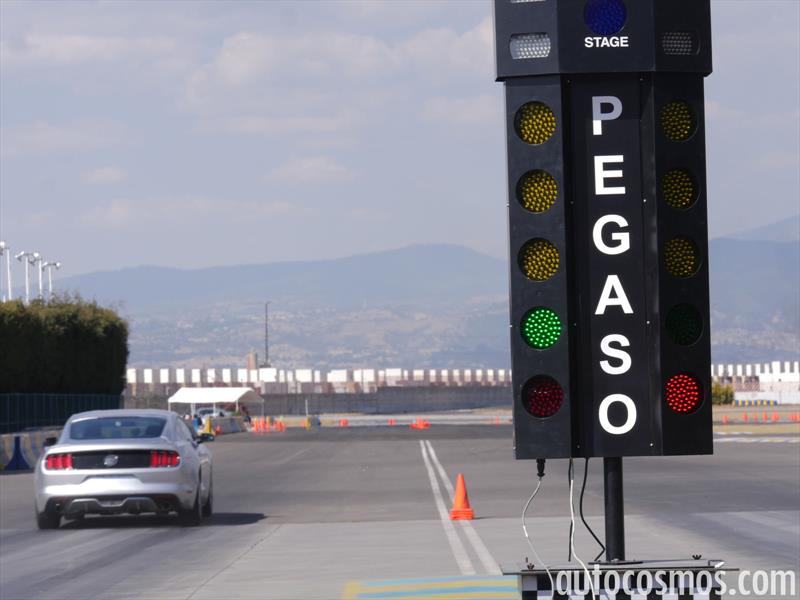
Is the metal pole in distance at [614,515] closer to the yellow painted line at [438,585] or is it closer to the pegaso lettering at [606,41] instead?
the pegaso lettering at [606,41]

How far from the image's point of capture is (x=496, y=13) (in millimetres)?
7090

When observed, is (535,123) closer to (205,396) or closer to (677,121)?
(677,121)

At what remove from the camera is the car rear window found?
21547mm

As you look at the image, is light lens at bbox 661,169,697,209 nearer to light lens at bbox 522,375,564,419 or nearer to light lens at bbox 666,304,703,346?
light lens at bbox 666,304,703,346

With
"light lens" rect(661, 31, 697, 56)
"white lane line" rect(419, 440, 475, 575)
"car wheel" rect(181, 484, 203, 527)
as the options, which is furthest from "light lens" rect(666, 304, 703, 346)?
"car wheel" rect(181, 484, 203, 527)

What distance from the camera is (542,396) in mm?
7090

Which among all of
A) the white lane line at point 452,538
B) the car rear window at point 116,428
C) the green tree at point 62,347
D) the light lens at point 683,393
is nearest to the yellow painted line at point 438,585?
the white lane line at point 452,538

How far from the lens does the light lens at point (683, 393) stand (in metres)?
7.14

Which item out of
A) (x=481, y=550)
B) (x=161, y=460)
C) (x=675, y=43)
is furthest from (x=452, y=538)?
(x=675, y=43)

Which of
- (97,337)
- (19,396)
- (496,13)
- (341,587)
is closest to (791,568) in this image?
(341,587)

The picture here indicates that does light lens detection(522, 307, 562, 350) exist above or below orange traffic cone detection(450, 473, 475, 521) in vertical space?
above

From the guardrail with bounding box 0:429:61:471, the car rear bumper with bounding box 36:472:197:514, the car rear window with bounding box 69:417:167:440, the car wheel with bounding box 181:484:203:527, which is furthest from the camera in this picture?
the guardrail with bounding box 0:429:61:471

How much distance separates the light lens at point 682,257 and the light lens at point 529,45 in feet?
3.29

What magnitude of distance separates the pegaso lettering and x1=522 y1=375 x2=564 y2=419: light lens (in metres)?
1.46
